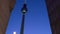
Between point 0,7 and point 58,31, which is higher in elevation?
point 0,7

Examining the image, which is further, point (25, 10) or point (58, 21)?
point (25, 10)

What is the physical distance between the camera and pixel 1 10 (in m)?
5.33

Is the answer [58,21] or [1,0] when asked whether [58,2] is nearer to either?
[58,21]

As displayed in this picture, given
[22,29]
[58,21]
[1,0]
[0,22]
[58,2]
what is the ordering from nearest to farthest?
1. [0,22]
2. [1,0]
3. [58,21]
4. [58,2]
5. [22,29]

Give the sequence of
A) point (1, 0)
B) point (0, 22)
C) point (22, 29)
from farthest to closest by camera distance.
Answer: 1. point (22, 29)
2. point (1, 0)
3. point (0, 22)

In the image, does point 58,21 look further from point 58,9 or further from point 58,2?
point 58,2

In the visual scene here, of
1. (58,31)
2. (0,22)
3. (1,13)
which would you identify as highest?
(1,13)

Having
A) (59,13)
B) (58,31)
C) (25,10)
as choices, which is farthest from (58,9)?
(25,10)

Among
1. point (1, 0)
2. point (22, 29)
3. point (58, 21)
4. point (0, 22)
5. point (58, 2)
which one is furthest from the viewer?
point (22, 29)

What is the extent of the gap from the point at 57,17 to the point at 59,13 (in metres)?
0.23

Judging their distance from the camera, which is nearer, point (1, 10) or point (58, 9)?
point (1, 10)

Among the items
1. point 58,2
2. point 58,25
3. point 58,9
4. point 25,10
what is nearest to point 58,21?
point 58,25

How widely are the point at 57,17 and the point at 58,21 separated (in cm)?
23

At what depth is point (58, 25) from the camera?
5.88m
